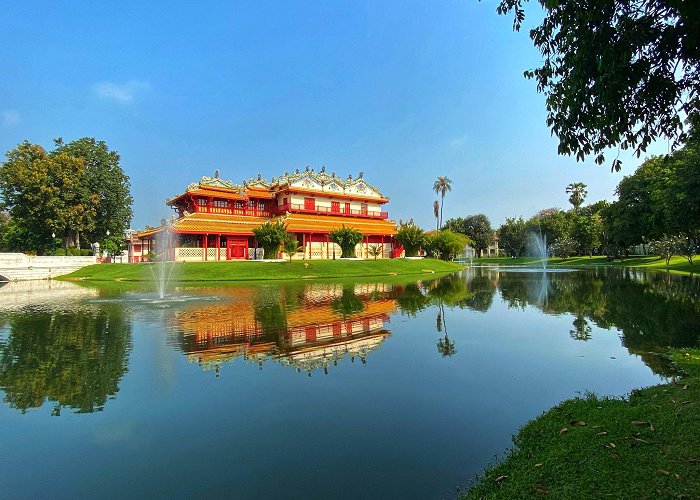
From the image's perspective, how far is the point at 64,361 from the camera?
9336mm

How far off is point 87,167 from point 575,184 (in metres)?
99.7

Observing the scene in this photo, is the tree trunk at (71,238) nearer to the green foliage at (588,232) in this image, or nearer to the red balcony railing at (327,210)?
the red balcony railing at (327,210)

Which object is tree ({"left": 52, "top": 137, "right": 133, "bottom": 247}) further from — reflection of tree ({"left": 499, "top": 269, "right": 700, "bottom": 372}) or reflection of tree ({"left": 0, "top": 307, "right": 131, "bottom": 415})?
reflection of tree ({"left": 499, "top": 269, "right": 700, "bottom": 372})

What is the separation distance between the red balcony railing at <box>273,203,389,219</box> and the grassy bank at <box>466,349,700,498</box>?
52.2 meters

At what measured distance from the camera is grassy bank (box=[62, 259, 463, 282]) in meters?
37.5

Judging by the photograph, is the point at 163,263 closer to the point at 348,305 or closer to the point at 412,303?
the point at 348,305

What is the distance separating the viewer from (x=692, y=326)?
12633 mm

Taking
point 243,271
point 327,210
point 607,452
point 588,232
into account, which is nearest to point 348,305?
point 607,452

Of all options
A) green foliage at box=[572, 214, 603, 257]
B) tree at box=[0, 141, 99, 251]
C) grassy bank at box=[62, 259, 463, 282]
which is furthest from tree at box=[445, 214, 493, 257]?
tree at box=[0, 141, 99, 251]

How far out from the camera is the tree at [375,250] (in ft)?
183

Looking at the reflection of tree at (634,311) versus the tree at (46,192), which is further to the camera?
the tree at (46,192)

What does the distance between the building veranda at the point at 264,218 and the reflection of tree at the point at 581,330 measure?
35447 mm

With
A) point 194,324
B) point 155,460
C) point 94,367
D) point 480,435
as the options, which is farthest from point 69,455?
point 194,324

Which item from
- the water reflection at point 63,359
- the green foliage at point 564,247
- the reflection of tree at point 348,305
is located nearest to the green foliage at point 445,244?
the green foliage at point 564,247
